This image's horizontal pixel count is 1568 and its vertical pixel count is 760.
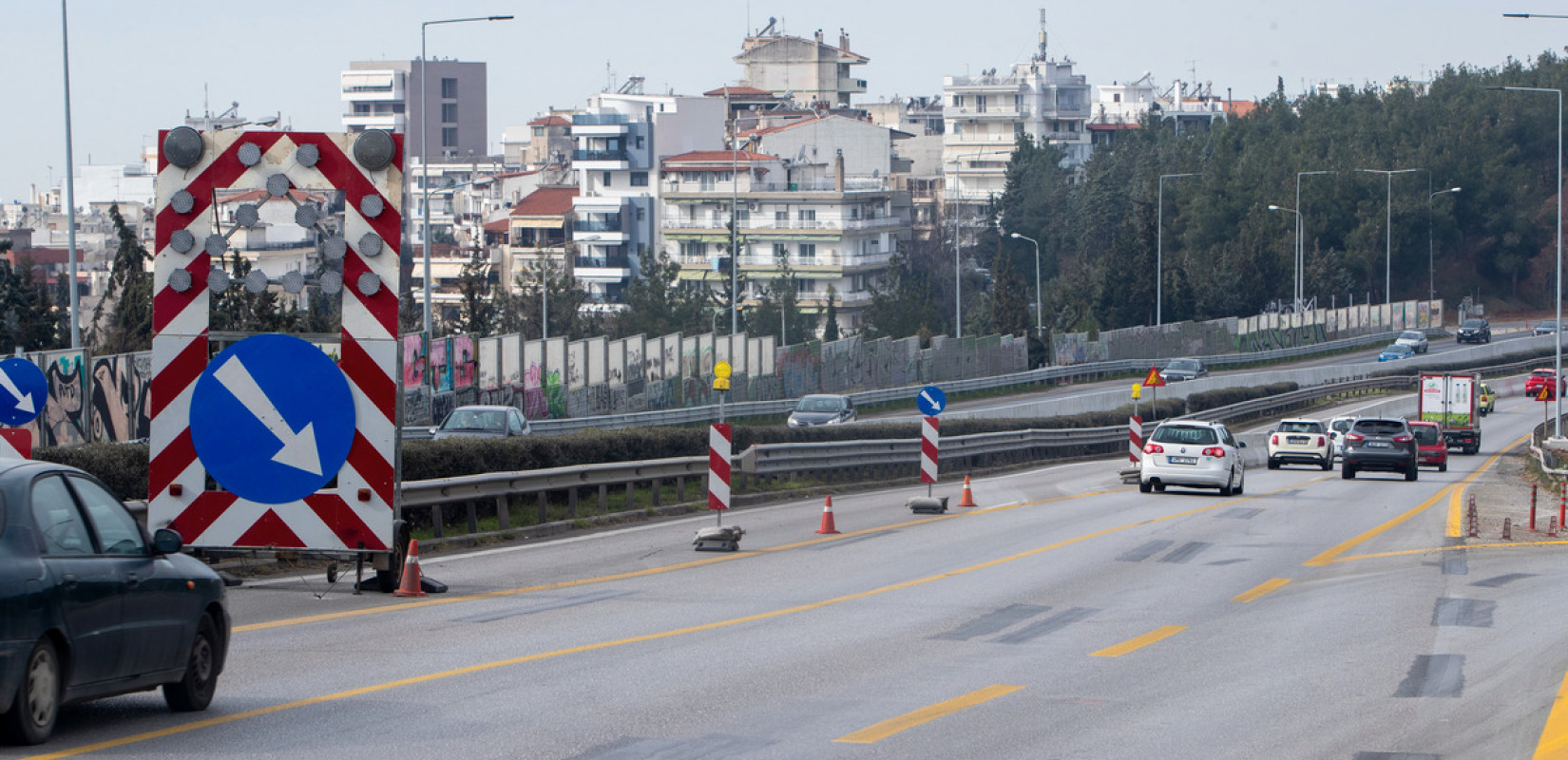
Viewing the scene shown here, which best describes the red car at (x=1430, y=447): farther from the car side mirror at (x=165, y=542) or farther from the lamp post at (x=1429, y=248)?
the lamp post at (x=1429, y=248)

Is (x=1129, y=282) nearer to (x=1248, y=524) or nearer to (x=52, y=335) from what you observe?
(x=52, y=335)

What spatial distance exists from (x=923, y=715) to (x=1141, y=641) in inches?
151

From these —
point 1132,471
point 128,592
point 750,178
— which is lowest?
point 1132,471

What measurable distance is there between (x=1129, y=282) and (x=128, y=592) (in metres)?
97.5

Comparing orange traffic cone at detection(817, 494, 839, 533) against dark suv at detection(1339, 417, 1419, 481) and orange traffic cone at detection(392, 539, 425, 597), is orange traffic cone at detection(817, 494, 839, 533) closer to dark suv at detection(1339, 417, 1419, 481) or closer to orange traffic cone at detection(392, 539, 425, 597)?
orange traffic cone at detection(392, 539, 425, 597)

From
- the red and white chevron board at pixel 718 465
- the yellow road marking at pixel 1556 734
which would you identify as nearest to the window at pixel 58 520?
the yellow road marking at pixel 1556 734

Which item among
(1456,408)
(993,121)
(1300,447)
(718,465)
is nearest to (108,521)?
(718,465)

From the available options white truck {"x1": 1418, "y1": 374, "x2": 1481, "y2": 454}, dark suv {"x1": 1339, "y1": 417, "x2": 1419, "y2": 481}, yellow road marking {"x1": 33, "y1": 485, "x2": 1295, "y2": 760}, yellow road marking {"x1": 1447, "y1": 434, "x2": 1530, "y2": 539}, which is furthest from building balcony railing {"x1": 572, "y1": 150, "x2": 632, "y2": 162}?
yellow road marking {"x1": 33, "y1": 485, "x2": 1295, "y2": 760}

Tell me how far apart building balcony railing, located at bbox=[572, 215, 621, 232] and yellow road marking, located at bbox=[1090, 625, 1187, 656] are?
110 m

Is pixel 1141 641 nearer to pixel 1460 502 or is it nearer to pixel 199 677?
pixel 199 677

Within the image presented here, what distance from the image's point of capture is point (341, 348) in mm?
12922

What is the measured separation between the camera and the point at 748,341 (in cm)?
5794

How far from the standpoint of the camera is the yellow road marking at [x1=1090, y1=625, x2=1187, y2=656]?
12398 mm

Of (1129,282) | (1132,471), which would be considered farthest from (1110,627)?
(1129,282)
